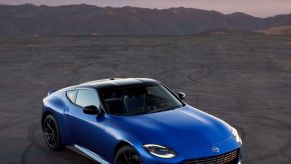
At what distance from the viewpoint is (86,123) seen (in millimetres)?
7633

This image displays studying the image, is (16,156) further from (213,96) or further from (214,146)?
(213,96)

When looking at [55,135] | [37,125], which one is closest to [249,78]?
[37,125]

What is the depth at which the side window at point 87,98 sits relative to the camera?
7.80 meters

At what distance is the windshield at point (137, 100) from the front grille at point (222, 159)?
4.85ft

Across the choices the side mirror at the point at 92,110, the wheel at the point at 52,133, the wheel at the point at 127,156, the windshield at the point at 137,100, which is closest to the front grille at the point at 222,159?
the wheel at the point at 127,156

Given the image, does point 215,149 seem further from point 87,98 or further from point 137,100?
point 87,98

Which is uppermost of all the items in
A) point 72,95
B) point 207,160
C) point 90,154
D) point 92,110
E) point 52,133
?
point 92,110

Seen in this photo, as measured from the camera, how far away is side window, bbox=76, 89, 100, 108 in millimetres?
7799

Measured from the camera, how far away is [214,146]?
249 inches

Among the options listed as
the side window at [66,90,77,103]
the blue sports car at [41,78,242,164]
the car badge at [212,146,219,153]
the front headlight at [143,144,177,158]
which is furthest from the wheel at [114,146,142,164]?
the side window at [66,90,77,103]

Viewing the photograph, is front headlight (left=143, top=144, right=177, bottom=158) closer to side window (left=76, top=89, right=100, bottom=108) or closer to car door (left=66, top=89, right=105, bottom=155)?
car door (left=66, top=89, right=105, bottom=155)

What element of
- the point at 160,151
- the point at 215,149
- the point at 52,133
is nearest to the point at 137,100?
the point at 160,151

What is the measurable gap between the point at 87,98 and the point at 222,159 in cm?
274

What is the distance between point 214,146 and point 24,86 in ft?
40.8
